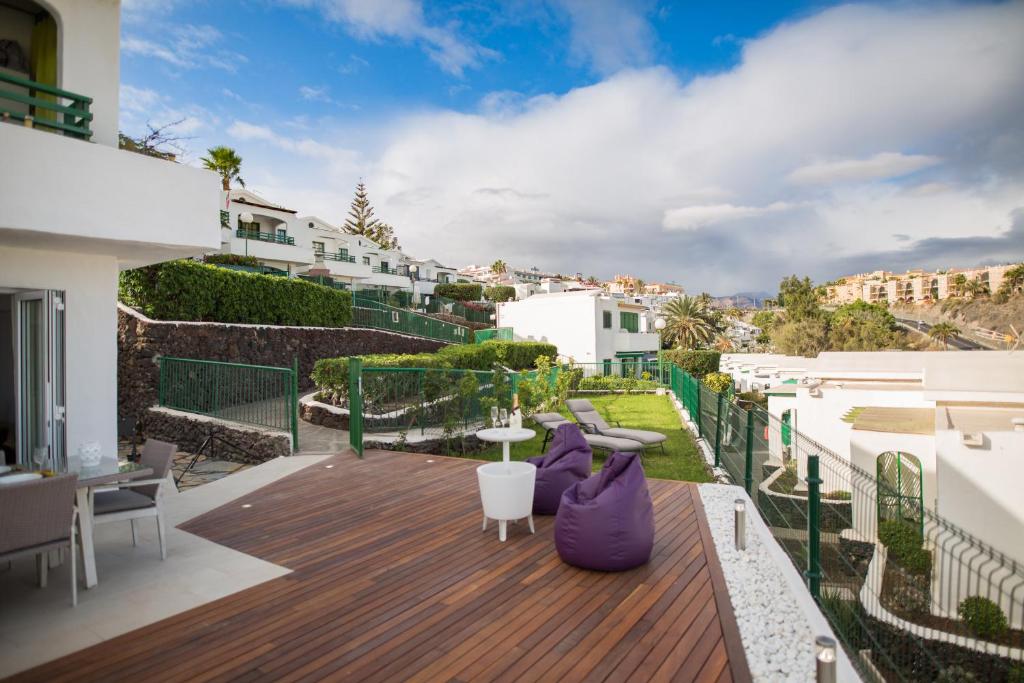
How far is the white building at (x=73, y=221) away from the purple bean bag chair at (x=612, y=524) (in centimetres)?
A: 443

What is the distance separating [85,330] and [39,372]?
0.72m

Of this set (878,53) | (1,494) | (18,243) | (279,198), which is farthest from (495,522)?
(279,198)

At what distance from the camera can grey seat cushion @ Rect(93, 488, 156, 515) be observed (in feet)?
14.6

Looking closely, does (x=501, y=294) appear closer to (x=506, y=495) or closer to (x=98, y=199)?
(x=98, y=199)

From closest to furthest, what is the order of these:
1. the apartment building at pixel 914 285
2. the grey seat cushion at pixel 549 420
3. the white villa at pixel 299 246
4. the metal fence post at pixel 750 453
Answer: the metal fence post at pixel 750 453, the grey seat cushion at pixel 549 420, the white villa at pixel 299 246, the apartment building at pixel 914 285

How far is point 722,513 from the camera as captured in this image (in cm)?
593

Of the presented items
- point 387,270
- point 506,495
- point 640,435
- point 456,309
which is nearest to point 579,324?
point 456,309

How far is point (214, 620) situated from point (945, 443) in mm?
11653

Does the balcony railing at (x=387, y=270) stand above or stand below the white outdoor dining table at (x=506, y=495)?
above

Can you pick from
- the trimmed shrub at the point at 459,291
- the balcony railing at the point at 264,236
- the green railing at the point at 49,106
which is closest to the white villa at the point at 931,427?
the green railing at the point at 49,106

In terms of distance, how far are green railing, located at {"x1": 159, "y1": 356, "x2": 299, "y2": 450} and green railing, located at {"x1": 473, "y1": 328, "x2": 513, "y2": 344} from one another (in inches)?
685

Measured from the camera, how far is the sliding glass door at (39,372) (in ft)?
18.3

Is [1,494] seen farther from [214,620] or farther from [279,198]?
[279,198]

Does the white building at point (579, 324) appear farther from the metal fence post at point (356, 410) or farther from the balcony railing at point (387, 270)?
the metal fence post at point (356, 410)
